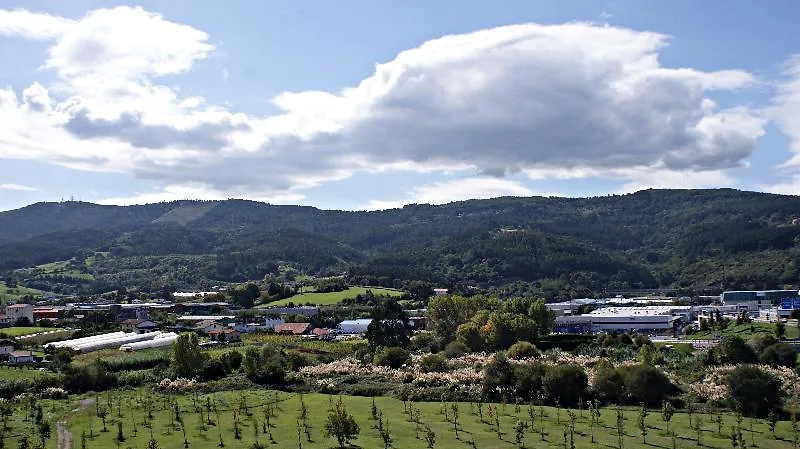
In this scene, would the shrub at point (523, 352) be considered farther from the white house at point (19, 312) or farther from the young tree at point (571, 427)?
the white house at point (19, 312)

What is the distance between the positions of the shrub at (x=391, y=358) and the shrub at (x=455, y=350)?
22.5 feet

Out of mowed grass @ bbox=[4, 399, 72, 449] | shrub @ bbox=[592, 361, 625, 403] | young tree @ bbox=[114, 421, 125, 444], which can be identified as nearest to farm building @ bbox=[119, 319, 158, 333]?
mowed grass @ bbox=[4, 399, 72, 449]

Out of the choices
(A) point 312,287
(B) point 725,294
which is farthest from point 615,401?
(A) point 312,287

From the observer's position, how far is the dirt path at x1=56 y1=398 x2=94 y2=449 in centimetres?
4064

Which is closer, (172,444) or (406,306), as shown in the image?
(172,444)

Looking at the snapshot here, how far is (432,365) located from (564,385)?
59.7ft

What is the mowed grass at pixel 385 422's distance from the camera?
40.5 m

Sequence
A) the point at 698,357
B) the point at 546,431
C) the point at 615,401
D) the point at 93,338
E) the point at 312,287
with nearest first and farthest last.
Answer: the point at 546,431, the point at 615,401, the point at 698,357, the point at 93,338, the point at 312,287

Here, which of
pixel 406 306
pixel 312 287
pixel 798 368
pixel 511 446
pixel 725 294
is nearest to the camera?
pixel 511 446

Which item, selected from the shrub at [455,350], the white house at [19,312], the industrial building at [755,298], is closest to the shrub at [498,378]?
the shrub at [455,350]

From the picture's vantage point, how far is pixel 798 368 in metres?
63.5

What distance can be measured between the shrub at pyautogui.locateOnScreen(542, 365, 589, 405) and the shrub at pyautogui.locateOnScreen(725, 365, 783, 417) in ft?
32.6

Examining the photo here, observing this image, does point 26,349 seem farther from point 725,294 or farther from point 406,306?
point 725,294

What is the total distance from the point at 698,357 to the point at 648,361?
919 cm
